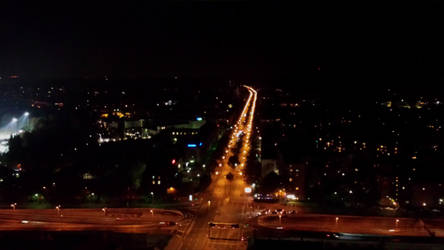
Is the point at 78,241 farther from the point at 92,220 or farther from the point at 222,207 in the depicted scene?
the point at 222,207

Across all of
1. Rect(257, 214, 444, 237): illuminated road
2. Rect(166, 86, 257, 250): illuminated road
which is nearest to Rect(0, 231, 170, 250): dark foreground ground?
Rect(166, 86, 257, 250): illuminated road

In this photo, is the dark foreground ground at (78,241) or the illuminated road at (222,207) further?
the illuminated road at (222,207)

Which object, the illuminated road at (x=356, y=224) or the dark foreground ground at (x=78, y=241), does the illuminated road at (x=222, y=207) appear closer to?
the dark foreground ground at (x=78, y=241)

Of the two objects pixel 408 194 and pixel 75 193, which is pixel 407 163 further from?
pixel 75 193

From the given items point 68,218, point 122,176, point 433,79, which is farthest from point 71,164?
point 433,79

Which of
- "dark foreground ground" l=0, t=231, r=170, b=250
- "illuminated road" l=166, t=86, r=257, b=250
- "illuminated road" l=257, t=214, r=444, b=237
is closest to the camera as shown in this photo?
"dark foreground ground" l=0, t=231, r=170, b=250

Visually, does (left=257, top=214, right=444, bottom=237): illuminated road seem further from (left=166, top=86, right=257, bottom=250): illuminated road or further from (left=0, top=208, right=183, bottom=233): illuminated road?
(left=0, top=208, right=183, bottom=233): illuminated road

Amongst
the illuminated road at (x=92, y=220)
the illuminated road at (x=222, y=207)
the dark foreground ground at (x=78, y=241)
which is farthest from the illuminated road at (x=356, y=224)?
the dark foreground ground at (x=78, y=241)
